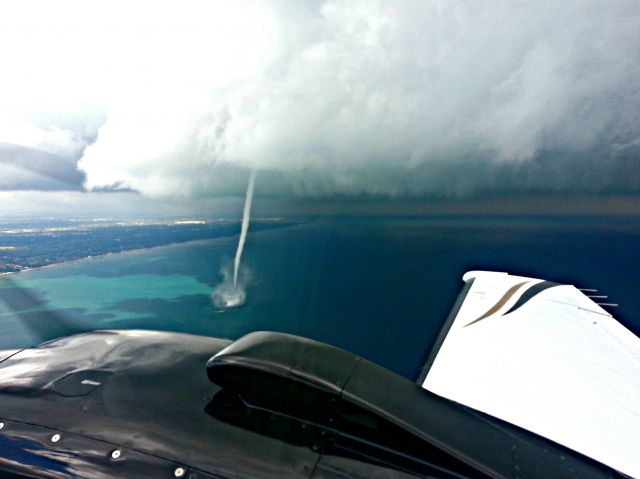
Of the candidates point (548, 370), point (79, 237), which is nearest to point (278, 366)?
point (548, 370)

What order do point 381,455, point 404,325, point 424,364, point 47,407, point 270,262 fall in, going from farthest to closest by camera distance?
point 270,262 < point 404,325 < point 424,364 < point 47,407 < point 381,455

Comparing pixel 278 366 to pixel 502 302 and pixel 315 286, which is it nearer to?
pixel 502 302

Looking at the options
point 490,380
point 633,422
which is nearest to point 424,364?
point 490,380

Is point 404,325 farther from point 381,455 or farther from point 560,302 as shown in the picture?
point 381,455

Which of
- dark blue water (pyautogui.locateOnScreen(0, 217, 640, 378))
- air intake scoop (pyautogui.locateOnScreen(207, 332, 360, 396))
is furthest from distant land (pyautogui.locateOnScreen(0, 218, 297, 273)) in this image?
air intake scoop (pyautogui.locateOnScreen(207, 332, 360, 396))

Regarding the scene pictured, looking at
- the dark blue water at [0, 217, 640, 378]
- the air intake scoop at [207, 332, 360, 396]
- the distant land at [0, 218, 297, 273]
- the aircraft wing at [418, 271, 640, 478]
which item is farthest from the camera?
the dark blue water at [0, 217, 640, 378]

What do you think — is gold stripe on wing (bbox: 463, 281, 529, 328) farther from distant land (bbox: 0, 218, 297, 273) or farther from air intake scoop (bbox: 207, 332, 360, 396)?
distant land (bbox: 0, 218, 297, 273)
